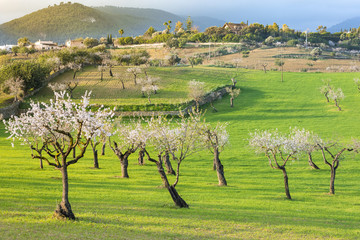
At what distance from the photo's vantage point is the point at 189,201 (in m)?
34.1

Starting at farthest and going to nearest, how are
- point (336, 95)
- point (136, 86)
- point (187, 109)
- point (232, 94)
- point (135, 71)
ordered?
point (135, 71)
point (136, 86)
point (232, 94)
point (336, 95)
point (187, 109)

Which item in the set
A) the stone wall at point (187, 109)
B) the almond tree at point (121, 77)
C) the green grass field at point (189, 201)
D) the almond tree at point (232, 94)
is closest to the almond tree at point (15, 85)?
the almond tree at point (121, 77)

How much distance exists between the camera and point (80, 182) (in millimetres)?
39906

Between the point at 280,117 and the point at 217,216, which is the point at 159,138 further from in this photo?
the point at 280,117


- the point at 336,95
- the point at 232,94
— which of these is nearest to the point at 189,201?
the point at 232,94

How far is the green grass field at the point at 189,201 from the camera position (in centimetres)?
2462

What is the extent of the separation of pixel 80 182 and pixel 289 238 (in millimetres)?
23692

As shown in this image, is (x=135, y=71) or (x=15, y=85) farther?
(x=135, y=71)

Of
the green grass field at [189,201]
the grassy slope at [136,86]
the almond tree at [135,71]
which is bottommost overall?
the green grass field at [189,201]

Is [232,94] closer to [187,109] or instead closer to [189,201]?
[187,109]

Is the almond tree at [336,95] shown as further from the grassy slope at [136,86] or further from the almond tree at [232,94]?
the grassy slope at [136,86]

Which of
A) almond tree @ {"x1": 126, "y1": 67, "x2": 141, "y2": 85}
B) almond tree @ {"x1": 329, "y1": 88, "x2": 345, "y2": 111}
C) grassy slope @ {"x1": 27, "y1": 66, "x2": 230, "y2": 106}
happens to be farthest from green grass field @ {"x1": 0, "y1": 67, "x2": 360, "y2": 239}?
almond tree @ {"x1": 126, "y1": 67, "x2": 141, "y2": 85}

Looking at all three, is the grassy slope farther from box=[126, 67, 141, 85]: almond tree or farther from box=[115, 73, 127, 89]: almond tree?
box=[126, 67, 141, 85]: almond tree

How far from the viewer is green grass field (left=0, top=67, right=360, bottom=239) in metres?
24.6
